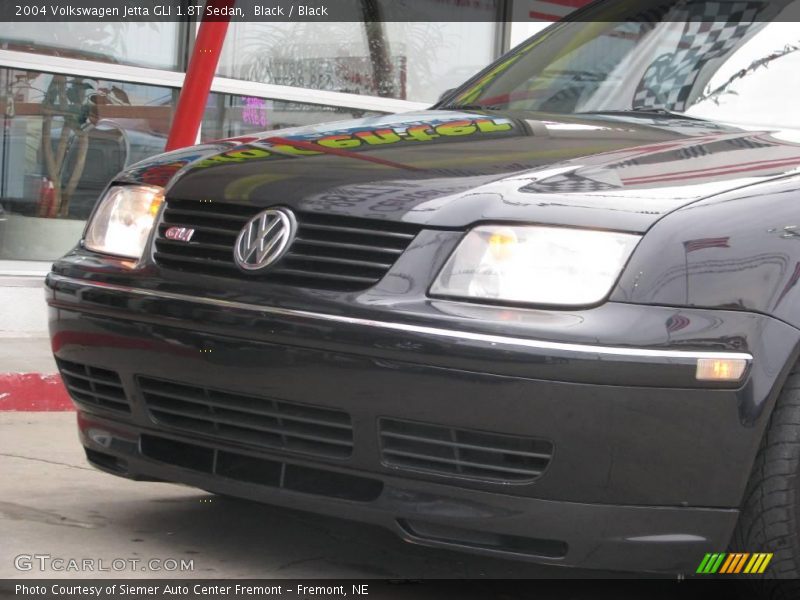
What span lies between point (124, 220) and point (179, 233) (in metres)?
0.30

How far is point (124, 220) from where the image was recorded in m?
3.24

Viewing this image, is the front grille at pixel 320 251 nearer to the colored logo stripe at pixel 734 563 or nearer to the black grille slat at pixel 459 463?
→ the black grille slat at pixel 459 463

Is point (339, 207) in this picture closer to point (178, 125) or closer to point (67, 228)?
point (178, 125)

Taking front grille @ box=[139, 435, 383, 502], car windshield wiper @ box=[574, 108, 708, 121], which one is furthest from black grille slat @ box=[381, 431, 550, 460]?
car windshield wiper @ box=[574, 108, 708, 121]

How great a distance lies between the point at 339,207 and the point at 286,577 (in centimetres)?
85

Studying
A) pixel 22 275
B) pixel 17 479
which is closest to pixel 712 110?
pixel 17 479

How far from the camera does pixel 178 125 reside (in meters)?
6.59

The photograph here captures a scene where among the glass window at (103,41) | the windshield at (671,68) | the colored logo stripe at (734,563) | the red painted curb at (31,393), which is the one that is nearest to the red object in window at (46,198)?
the glass window at (103,41)

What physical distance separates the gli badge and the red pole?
3549 mm

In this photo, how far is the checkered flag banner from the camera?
12.1 ft

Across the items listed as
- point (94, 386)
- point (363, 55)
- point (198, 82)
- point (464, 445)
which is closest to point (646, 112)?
point (464, 445)

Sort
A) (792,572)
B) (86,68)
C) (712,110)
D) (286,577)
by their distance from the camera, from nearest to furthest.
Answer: (792,572)
(286,577)
(712,110)
(86,68)

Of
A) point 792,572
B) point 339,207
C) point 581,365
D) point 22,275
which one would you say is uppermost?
point 339,207

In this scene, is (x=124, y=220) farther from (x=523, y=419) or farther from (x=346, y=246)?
(x=523, y=419)
